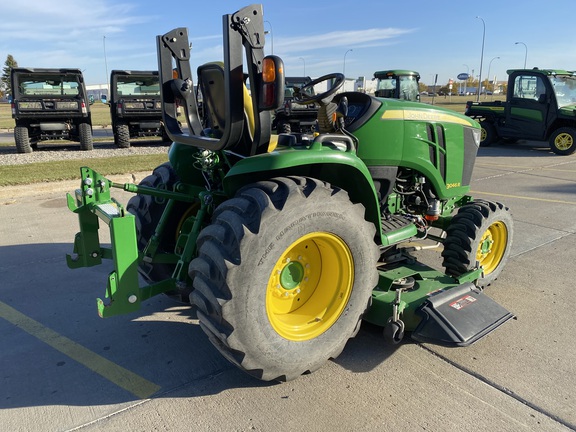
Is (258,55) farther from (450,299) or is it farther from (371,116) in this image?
(450,299)

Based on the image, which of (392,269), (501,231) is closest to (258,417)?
(392,269)

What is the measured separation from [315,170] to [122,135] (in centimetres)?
1218

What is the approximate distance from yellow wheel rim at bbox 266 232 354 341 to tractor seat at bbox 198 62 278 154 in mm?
756

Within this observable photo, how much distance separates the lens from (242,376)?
9.39 feet

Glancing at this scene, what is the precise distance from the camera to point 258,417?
2.50 meters

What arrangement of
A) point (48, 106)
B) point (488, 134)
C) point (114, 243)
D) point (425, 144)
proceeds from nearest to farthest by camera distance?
point (114, 243)
point (425, 144)
point (48, 106)
point (488, 134)

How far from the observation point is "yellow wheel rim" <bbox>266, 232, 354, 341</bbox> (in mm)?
2838

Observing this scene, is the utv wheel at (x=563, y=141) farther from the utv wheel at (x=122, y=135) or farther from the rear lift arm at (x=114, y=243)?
the rear lift arm at (x=114, y=243)

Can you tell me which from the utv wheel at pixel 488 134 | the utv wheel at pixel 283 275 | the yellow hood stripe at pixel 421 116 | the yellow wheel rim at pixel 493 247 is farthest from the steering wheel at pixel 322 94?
the utv wheel at pixel 488 134

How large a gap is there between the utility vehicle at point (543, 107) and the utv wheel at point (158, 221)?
13189 mm

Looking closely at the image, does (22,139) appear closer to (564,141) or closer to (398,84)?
(398,84)

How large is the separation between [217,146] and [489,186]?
7.64 meters

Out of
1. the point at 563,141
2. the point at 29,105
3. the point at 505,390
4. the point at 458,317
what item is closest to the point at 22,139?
the point at 29,105

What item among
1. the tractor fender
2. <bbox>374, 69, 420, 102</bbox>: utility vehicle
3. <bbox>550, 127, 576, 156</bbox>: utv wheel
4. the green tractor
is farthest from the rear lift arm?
<bbox>374, 69, 420, 102</bbox>: utility vehicle
